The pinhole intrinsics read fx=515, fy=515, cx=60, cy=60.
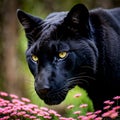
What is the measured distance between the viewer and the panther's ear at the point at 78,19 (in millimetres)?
3797

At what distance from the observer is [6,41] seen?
9.62 metres

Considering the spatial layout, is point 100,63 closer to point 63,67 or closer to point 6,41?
point 63,67

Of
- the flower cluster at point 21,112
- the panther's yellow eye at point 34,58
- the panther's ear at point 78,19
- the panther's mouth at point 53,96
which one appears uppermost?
the panther's ear at point 78,19

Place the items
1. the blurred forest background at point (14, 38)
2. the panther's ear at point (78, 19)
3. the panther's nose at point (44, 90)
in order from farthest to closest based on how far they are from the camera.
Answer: the blurred forest background at point (14, 38)
the panther's ear at point (78, 19)
the panther's nose at point (44, 90)

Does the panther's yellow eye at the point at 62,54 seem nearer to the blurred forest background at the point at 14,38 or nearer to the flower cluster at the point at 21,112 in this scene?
the flower cluster at the point at 21,112

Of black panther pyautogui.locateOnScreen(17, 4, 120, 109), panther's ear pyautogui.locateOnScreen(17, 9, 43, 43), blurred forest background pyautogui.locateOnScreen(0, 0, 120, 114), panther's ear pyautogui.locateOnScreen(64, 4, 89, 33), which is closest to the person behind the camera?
black panther pyautogui.locateOnScreen(17, 4, 120, 109)

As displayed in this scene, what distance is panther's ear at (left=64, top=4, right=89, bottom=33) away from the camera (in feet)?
12.5

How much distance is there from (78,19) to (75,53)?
25 centimetres

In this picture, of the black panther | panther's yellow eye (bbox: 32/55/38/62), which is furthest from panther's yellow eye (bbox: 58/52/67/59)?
panther's yellow eye (bbox: 32/55/38/62)

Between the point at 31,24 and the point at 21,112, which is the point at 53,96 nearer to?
the point at 21,112

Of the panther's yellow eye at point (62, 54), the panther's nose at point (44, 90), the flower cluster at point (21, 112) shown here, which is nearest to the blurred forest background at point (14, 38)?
the flower cluster at point (21, 112)

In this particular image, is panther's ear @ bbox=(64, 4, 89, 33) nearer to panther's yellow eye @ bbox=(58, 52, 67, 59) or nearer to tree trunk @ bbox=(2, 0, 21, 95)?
panther's yellow eye @ bbox=(58, 52, 67, 59)

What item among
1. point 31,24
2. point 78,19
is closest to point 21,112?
point 31,24

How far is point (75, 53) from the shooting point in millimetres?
3818
